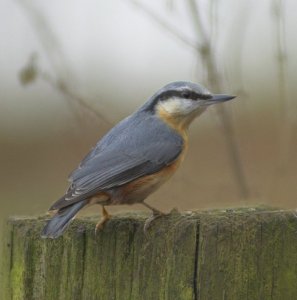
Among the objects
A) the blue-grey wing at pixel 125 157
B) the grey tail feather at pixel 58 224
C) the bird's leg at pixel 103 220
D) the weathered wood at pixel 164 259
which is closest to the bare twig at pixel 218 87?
the blue-grey wing at pixel 125 157

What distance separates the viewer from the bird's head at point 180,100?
4.70 meters

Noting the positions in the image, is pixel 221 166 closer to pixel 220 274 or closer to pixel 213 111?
pixel 213 111

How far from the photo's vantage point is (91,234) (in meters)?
3.28

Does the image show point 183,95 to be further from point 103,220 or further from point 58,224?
point 58,224

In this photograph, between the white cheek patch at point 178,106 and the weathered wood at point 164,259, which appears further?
the white cheek patch at point 178,106

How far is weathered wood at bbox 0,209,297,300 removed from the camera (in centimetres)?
288

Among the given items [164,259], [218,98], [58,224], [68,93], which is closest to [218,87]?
[218,98]

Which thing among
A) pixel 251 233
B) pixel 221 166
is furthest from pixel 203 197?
pixel 251 233

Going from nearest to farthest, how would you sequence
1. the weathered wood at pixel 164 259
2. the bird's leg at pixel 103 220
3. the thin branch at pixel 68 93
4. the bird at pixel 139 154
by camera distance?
the weathered wood at pixel 164 259 < the bird's leg at pixel 103 220 < the bird at pixel 139 154 < the thin branch at pixel 68 93

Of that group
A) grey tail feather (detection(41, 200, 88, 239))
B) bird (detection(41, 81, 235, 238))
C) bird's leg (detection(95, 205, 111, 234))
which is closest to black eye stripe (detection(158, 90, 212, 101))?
bird (detection(41, 81, 235, 238))

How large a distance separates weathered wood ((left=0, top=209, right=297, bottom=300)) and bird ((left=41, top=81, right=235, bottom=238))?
0.96 feet

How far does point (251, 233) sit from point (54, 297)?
0.76 metres

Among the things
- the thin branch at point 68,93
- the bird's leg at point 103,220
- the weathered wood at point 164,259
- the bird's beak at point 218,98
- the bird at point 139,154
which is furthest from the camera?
the thin branch at point 68,93

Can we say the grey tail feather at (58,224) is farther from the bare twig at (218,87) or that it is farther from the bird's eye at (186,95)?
the bare twig at (218,87)
